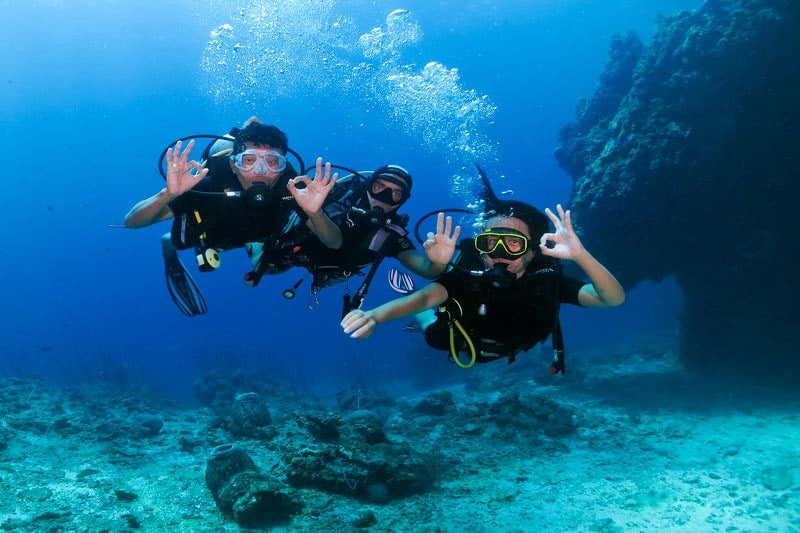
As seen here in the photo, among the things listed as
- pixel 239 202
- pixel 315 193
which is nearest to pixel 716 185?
pixel 315 193

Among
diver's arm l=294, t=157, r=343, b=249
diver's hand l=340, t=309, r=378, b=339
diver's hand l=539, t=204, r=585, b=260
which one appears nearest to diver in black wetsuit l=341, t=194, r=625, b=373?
diver's hand l=539, t=204, r=585, b=260

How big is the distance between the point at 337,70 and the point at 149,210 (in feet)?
233

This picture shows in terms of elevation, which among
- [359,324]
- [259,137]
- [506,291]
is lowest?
[359,324]

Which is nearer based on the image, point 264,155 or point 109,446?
point 264,155

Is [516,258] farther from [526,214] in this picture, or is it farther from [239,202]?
[239,202]

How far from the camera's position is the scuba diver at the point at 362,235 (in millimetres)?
5582

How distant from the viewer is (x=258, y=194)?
5039mm

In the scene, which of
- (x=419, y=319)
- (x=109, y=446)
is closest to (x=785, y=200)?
(x=419, y=319)

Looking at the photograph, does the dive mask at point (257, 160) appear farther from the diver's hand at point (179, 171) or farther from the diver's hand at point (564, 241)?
the diver's hand at point (564, 241)

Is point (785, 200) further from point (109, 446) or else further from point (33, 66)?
point (33, 66)

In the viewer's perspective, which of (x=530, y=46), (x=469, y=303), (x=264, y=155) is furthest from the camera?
(x=530, y=46)

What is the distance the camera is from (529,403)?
1159 cm

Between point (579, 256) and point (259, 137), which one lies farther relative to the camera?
point (259, 137)

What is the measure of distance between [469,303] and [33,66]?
95991 millimetres
